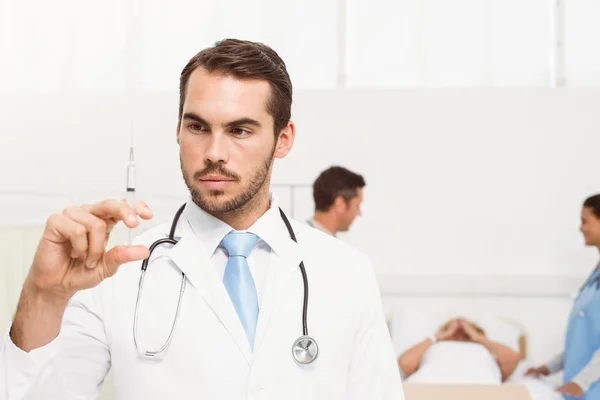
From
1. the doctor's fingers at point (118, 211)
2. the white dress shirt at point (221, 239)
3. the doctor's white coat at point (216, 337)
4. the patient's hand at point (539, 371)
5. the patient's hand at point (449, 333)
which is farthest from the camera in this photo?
the patient's hand at point (449, 333)

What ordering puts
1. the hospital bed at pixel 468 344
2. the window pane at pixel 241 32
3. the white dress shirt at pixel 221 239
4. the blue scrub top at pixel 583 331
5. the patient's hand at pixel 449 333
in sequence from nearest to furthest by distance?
1. the white dress shirt at pixel 221 239
2. the blue scrub top at pixel 583 331
3. the hospital bed at pixel 468 344
4. the patient's hand at pixel 449 333
5. the window pane at pixel 241 32

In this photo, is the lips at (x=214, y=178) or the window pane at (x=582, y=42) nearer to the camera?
the lips at (x=214, y=178)

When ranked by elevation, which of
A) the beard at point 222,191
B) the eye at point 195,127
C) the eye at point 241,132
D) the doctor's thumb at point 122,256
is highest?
the eye at point 195,127

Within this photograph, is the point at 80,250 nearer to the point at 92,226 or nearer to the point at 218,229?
the point at 92,226

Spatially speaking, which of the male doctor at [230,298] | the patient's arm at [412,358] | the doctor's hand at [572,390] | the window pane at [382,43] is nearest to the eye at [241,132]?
the male doctor at [230,298]

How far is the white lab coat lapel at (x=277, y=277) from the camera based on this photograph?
1.15 meters

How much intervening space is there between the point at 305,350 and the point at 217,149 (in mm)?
364

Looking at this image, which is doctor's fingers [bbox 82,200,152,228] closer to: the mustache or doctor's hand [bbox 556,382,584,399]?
the mustache

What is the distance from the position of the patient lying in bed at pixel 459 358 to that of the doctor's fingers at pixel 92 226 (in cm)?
234

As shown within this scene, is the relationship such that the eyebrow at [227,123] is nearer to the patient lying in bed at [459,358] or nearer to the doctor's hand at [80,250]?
the doctor's hand at [80,250]

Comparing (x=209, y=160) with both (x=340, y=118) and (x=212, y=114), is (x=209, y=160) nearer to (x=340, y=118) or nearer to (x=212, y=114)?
(x=212, y=114)

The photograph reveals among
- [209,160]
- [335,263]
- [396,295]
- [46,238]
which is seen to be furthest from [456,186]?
[46,238]

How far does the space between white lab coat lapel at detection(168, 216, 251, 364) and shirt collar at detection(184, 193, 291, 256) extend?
2 centimetres

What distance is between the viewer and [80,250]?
32.6 inches
